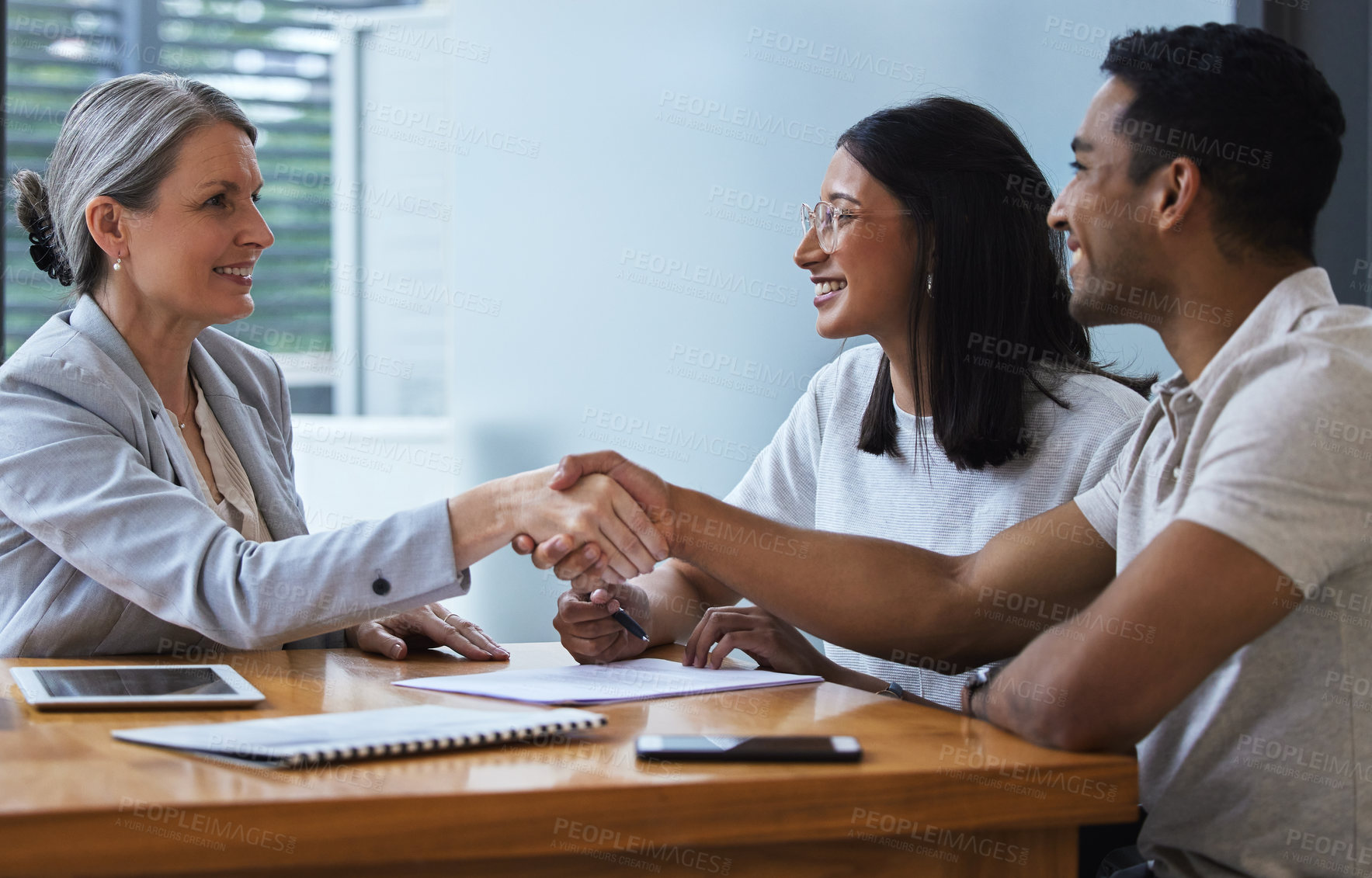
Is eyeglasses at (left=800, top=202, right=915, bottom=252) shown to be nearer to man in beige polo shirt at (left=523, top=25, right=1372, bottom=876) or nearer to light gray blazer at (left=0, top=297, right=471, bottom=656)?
man in beige polo shirt at (left=523, top=25, right=1372, bottom=876)

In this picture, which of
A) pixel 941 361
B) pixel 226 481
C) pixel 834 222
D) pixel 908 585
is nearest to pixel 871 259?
pixel 834 222

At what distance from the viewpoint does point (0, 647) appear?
1499mm

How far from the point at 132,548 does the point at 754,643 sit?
0.79m

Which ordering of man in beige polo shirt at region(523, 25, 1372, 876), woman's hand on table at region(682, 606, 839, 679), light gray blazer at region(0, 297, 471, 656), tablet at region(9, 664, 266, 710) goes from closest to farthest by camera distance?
1. man in beige polo shirt at region(523, 25, 1372, 876)
2. tablet at region(9, 664, 266, 710)
3. light gray blazer at region(0, 297, 471, 656)
4. woman's hand on table at region(682, 606, 839, 679)

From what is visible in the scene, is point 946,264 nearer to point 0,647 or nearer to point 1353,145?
point 1353,145

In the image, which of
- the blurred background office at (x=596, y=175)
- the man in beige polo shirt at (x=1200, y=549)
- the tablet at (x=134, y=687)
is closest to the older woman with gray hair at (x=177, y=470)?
the tablet at (x=134, y=687)

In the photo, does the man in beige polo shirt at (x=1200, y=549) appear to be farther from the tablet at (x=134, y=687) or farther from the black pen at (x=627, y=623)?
the tablet at (x=134, y=687)

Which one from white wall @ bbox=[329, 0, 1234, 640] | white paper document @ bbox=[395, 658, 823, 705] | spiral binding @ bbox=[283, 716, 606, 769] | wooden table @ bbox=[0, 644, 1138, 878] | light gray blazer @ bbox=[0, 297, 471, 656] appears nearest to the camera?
wooden table @ bbox=[0, 644, 1138, 878]

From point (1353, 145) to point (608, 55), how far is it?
1838mm

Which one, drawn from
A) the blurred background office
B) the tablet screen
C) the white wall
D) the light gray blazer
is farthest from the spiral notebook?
the white wall

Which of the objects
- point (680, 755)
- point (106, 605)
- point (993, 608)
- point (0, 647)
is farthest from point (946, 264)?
point (0, 647)

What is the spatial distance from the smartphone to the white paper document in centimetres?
25

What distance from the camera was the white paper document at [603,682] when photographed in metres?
1.25

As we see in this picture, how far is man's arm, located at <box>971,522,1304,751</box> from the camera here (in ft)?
3.30
